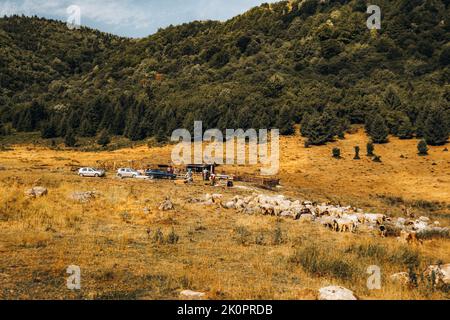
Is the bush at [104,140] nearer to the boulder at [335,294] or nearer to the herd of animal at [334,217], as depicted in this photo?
the herd of animal at [334,217]

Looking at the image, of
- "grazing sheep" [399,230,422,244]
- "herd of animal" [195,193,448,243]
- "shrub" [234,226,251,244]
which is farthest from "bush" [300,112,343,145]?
"shrub" [234,226,251,244]

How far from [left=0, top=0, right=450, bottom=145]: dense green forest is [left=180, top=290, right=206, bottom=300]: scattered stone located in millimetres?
63591

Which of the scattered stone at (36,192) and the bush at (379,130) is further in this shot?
the bush at (379,130)

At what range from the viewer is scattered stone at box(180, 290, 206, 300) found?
10.2m

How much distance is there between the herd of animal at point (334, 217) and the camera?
23.0m

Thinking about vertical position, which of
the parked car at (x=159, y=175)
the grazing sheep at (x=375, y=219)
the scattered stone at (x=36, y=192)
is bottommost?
the grazing sheep at (x=375, y=219)

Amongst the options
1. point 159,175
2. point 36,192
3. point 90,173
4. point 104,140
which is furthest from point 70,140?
point 36,192

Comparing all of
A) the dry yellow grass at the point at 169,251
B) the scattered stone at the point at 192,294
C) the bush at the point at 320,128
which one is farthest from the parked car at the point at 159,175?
the scattered stone at the point at 192,294

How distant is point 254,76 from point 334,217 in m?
83.4

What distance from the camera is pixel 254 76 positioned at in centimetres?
10494

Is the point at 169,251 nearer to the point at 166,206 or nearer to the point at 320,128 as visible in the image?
the point at 166,206

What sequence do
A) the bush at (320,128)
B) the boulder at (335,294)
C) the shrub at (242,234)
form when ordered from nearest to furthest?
the boulder at (335,294) < the shrub at (242,234) < the bush at (320,128)

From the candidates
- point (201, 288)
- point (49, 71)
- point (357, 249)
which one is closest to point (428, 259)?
point (357, 249)

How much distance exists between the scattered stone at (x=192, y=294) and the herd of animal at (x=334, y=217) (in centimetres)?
1356
